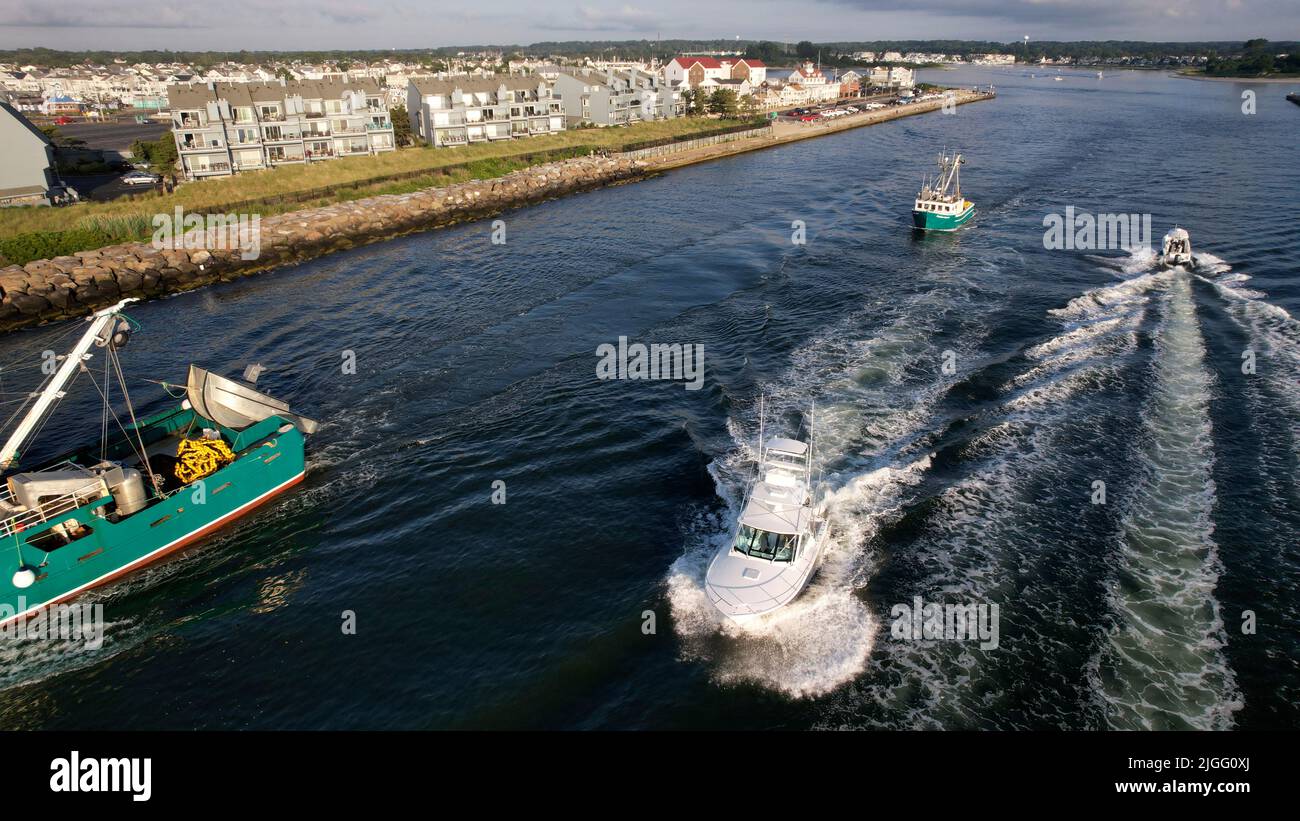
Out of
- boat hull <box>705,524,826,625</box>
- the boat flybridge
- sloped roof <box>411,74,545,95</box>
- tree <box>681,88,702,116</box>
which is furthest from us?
tree <box>681,88,702,116</box>

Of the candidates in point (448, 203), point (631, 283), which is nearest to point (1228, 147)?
point (631, 283)

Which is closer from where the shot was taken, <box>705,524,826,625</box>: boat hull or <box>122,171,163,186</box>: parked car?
<box>705,524,826,625</box>: boat hull

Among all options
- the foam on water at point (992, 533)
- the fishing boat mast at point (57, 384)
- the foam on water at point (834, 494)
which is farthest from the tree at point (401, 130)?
the foam on water at point (992, 533)

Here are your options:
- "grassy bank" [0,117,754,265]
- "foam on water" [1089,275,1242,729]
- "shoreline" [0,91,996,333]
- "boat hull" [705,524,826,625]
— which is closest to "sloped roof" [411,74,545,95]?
"grassy bank" [0,117,754,265]

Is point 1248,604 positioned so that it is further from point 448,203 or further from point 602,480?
point 448,203

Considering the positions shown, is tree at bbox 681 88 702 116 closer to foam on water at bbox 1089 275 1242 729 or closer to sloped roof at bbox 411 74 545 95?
sloped roof at bbox 411 74 545 95

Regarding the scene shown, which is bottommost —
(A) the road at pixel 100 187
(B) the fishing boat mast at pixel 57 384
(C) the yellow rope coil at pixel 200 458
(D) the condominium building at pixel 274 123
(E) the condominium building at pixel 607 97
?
(C) the yellow rope coil at pixel 200 458

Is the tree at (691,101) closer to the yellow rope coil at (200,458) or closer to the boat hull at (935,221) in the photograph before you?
the boat hull at (935,221)
